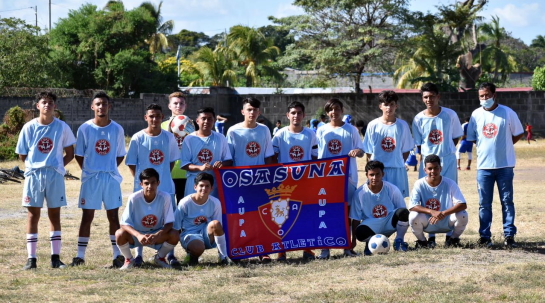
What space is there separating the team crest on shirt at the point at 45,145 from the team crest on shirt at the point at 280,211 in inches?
100

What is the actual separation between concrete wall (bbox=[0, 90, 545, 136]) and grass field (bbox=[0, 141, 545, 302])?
78.1 ft

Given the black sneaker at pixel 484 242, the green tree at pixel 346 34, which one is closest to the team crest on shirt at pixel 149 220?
the black sneaker at pixel 484 242

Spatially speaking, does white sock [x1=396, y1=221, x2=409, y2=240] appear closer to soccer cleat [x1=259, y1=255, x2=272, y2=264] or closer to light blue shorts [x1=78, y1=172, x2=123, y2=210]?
soccer cleat [x1=259, y1=255, x2=272, y2=264]

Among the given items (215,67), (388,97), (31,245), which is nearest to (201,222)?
(31,245)

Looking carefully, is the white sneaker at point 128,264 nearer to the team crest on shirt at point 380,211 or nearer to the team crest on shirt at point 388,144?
the team crest on shirt at point 380,211

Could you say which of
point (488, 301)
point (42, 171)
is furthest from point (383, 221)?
point (42, 171)

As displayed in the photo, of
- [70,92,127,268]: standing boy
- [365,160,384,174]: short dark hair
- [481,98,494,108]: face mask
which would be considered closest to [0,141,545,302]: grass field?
[70,92,127,268]: standing boy

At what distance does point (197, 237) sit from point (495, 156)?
3.85 m

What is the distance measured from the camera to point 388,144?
9.66 metres

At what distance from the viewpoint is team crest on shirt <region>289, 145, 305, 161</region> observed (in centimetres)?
963

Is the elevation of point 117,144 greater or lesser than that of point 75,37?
lesser

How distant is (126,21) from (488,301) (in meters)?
43.0

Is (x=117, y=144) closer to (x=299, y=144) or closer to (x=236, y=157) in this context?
(x=236, y=157)

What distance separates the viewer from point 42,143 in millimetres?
8781
